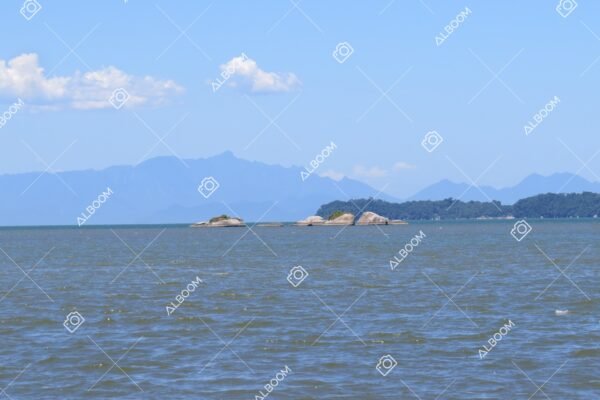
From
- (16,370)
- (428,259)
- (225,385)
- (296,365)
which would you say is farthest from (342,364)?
(428,259)

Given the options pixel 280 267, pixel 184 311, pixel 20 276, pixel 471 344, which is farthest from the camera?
pixel 280 267

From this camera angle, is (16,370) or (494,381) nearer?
(494,381)

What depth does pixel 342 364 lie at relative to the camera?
2539 centimetres

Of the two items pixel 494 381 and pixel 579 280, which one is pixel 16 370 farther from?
pixel 579 280

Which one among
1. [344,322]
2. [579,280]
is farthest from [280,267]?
[344,322]

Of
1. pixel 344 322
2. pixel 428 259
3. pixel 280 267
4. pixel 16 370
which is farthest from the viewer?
pixel 428 259

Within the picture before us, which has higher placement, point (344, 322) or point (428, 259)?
point (428, 259)

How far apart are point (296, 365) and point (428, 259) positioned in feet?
177

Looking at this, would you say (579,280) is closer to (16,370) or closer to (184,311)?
(184,311)

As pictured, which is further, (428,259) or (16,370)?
(428,259)

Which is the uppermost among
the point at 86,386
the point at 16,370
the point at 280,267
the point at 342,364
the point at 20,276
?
the point at 20,276

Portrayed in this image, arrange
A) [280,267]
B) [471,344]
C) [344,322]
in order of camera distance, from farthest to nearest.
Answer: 1. [280,267]
2. [344,322]
3. [471,344]

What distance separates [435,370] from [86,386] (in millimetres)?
9090

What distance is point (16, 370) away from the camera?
25.1 meters
